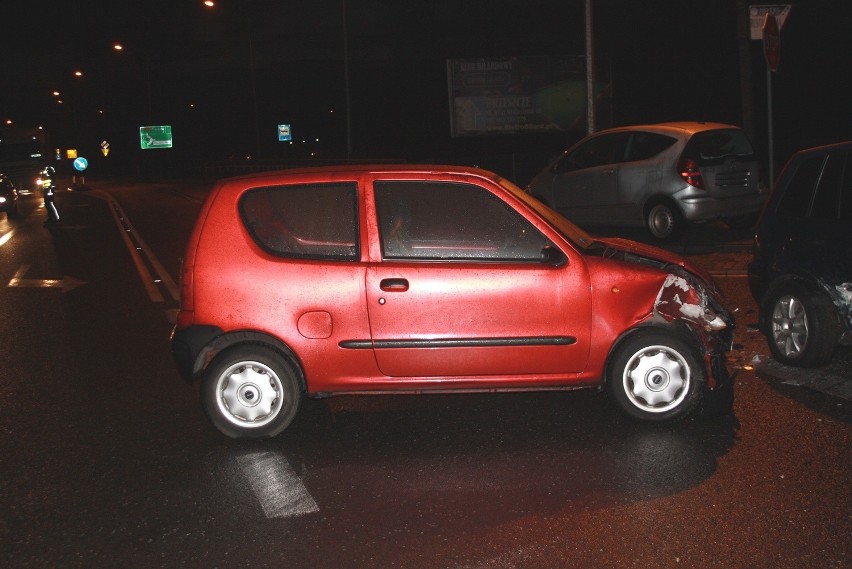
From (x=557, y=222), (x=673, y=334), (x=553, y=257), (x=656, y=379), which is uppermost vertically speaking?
(x=557, y=222)

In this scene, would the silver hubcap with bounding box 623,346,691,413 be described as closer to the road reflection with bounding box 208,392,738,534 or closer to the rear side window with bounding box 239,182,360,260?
the road reflection with bounding box 208,392,738,534

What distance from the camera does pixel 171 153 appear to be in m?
89.2

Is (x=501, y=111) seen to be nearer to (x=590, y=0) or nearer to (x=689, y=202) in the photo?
(x=590, y=0)

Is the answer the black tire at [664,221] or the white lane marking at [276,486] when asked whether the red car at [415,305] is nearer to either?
the white lane marking at [276,486]

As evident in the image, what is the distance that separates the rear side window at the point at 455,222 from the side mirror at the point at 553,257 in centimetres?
6

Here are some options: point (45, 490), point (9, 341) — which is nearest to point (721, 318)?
point (45, 490)

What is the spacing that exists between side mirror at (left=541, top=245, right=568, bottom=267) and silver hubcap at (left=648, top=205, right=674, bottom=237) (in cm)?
841

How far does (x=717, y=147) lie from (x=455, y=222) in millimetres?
8799

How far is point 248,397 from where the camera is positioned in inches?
219

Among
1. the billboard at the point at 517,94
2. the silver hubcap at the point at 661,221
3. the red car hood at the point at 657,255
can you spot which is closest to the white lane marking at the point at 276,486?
the red car hood at the point at 657,255

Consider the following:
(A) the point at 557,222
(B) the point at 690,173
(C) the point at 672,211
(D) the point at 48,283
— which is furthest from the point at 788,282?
(D) the point at 48,283

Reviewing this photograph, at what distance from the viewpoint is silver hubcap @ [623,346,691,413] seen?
554 centimetres

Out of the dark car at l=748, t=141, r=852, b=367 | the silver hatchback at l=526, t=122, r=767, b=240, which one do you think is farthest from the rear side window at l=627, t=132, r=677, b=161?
the dark car at l=748, t=141, r=852, b=367

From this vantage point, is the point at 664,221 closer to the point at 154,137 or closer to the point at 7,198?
the point at 7,198
